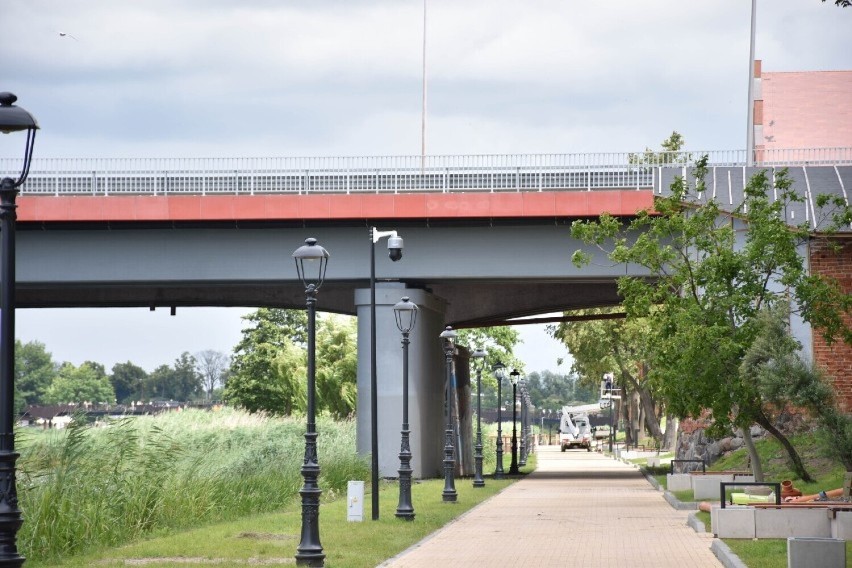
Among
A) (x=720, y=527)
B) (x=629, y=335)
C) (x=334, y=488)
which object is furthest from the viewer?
(x=629, y=335)

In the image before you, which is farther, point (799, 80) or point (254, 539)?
point (799, 80)

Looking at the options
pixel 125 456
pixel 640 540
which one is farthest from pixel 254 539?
pixel 640 540

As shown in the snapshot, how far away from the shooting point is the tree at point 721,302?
26000 mm

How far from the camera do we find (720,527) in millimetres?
19359

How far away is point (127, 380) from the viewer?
7096 inches

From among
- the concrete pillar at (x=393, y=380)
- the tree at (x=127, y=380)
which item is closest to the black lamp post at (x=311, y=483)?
the concrete pillar at (x=393, y=380)

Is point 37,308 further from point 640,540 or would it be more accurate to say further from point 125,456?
point 640,540

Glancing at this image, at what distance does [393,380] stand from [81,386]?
426ft

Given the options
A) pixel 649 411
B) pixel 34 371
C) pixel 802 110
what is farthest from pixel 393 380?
pixel 34 371

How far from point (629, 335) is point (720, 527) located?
39.3 metres

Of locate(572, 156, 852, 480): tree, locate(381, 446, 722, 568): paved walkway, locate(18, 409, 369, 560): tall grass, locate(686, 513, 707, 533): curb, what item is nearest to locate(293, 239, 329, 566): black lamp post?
locate(381, 446, 722, 568): paved walkway

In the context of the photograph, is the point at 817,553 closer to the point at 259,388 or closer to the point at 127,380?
the point at 259,388

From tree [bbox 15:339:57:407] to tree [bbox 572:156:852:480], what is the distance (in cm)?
13459

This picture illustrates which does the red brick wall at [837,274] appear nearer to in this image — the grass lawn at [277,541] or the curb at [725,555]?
the grass lawn at [277,541]
